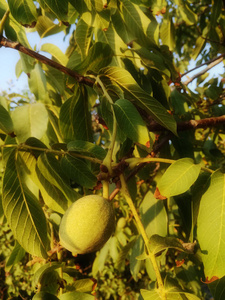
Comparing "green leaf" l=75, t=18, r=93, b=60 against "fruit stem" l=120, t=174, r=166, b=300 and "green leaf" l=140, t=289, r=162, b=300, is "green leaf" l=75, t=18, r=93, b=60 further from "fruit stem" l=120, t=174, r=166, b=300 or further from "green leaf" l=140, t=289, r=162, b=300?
"green leaf" l=140, t=289, r=162, b=300

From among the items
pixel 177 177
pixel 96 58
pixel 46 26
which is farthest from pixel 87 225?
pixel 46 26

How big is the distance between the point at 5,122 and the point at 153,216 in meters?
0.70

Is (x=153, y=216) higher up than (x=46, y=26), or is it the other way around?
(x=46, y=26)

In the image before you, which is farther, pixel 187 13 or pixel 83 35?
pixel 187 13

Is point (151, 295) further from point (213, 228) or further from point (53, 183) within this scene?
point (53, 183)

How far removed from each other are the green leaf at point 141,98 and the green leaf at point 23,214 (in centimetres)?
39

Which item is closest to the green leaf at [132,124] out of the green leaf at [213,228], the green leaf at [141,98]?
the green leaf at [141,98]

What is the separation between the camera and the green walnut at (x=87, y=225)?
72 cm

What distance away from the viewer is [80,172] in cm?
Result: 86

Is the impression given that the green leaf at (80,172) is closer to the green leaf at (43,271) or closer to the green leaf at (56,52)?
the green leaf at (43,271)

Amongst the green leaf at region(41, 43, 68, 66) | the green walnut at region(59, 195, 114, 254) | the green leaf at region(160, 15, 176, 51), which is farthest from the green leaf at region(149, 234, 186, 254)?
the green leaf at region(160, 15, 176, 51)

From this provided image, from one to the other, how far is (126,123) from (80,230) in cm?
29

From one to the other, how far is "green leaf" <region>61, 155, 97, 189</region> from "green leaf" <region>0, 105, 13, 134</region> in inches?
6.9

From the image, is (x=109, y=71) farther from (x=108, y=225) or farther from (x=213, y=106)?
(x=213, y=106)
